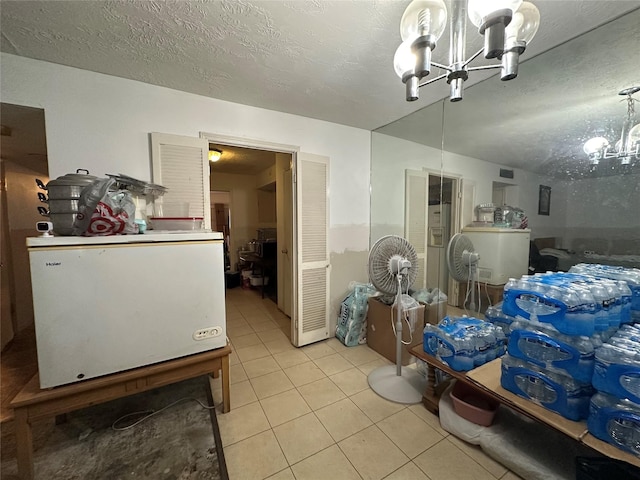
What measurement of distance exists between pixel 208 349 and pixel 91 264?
0.83 meters

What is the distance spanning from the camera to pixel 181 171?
78.6 inches

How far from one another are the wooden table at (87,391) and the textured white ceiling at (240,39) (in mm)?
1932

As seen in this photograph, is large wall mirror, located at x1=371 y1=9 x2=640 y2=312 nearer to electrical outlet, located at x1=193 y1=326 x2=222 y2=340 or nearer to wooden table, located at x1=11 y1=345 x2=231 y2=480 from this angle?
electrical outlet, located at x1=193 y1=326 x2=222 y2=340

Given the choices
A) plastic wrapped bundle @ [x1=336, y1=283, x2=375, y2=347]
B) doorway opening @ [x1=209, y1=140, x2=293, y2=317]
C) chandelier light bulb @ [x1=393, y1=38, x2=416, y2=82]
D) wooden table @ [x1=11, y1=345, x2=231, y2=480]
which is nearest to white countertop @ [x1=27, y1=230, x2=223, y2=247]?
wooden table @ [x1=11, y1=345, x2=231, y2=480]

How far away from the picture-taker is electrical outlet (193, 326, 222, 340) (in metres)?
1.55

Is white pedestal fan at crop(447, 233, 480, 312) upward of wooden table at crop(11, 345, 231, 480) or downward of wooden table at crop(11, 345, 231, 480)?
upward

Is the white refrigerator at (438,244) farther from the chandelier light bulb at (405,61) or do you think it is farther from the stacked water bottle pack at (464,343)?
the chandelier light bulb at (405,61)

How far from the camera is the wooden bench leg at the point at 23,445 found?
1148mm

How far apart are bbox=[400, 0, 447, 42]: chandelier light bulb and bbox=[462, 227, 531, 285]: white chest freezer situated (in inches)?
66.6

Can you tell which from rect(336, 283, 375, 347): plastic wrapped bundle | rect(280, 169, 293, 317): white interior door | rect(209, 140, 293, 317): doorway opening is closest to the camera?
rect(336, 283, 375, 347): plastic wrapped bundle

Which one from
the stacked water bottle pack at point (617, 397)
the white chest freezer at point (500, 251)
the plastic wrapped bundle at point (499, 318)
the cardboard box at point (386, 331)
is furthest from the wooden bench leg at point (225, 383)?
the white chest freezer at point (500, 251)

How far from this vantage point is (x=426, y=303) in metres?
2.47

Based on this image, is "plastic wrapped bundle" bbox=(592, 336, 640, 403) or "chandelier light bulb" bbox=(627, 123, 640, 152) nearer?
"plastic wrapped bundle" bbox=(592, 336, 640, 403)

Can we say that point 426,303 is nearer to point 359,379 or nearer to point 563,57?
point 359,379
